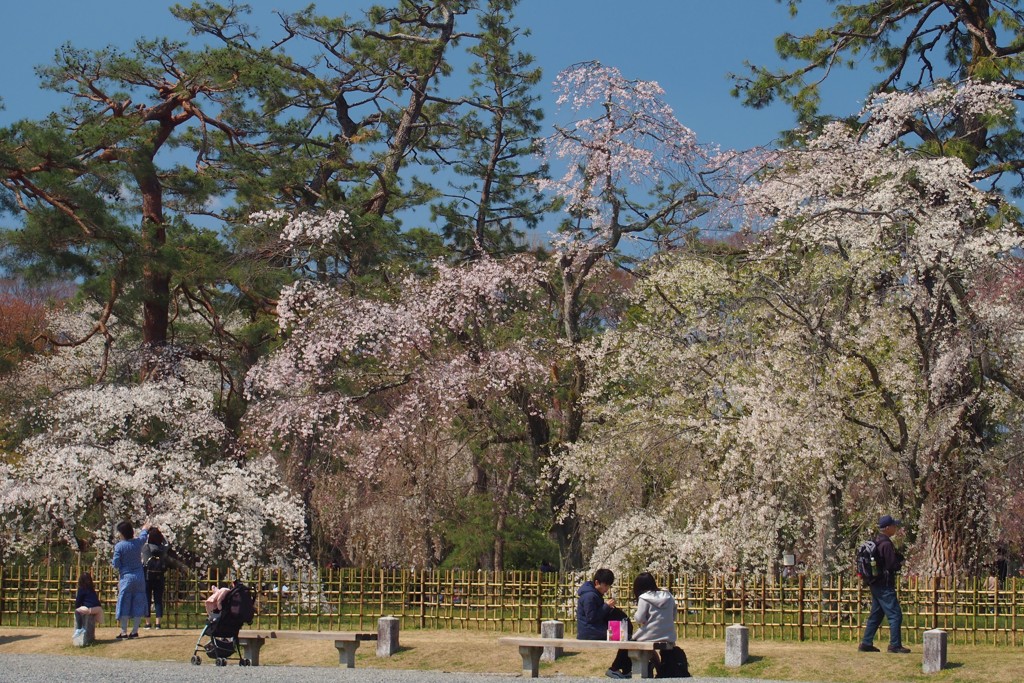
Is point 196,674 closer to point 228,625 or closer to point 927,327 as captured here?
point 228,625

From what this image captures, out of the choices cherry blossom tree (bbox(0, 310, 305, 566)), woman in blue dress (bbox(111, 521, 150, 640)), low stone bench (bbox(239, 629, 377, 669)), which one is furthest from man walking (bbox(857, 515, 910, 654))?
cherry blossom tree (bbox(0, 310, 305, 566))

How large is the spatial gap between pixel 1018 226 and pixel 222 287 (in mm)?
17922

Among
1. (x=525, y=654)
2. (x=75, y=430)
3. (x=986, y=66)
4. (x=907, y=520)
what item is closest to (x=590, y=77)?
(x=986, y=66)

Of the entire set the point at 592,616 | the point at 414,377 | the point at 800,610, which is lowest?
the point at 800,610

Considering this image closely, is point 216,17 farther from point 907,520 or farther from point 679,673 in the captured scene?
point 679,673

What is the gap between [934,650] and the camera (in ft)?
40.5

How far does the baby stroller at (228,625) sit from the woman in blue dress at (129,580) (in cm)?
208

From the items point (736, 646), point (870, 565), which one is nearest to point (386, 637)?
point (736, 646)

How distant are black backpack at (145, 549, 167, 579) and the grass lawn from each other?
0.94 meters

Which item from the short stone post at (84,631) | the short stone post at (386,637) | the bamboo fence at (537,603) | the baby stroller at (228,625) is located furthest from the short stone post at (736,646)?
the short stone post at (84,631)

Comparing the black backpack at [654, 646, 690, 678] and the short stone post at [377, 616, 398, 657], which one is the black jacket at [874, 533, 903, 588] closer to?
the black backpack at [654, 646, 690, 678]

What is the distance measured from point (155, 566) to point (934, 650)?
10.9 metres

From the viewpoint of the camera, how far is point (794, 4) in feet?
87.4

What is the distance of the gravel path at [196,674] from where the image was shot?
11.4 meters
